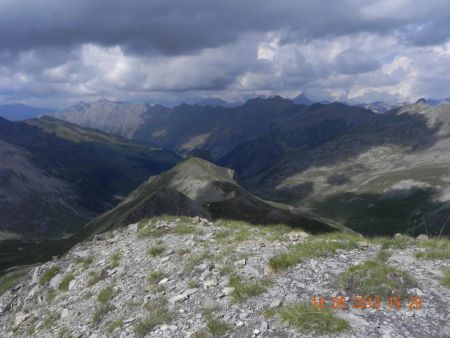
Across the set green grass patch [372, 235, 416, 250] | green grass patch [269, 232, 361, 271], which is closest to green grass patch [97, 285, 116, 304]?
green grass patch [269, 232, 361, 271]

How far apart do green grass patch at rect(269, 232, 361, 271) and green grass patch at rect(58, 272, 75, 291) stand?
1371 cm

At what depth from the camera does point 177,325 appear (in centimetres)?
1562

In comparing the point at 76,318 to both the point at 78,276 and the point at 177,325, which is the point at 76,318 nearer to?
the point at 78,276

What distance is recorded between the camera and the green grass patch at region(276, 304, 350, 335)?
13234 millimetres

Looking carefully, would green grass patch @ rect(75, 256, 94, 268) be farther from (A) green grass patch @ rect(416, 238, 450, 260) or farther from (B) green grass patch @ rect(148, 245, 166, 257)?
(A) green grass patch @ rect(416, 238, 450, 260)

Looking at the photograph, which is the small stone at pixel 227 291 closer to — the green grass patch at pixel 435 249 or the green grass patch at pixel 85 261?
the green grass patch at pixel 435 249

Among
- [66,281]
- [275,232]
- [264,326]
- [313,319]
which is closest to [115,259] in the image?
[66,281]

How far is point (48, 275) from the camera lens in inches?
1073

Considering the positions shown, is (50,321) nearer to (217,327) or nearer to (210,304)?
(210,304)

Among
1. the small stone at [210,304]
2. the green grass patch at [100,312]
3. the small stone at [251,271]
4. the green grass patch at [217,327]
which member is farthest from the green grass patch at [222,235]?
the green grass patch at [217,327]
